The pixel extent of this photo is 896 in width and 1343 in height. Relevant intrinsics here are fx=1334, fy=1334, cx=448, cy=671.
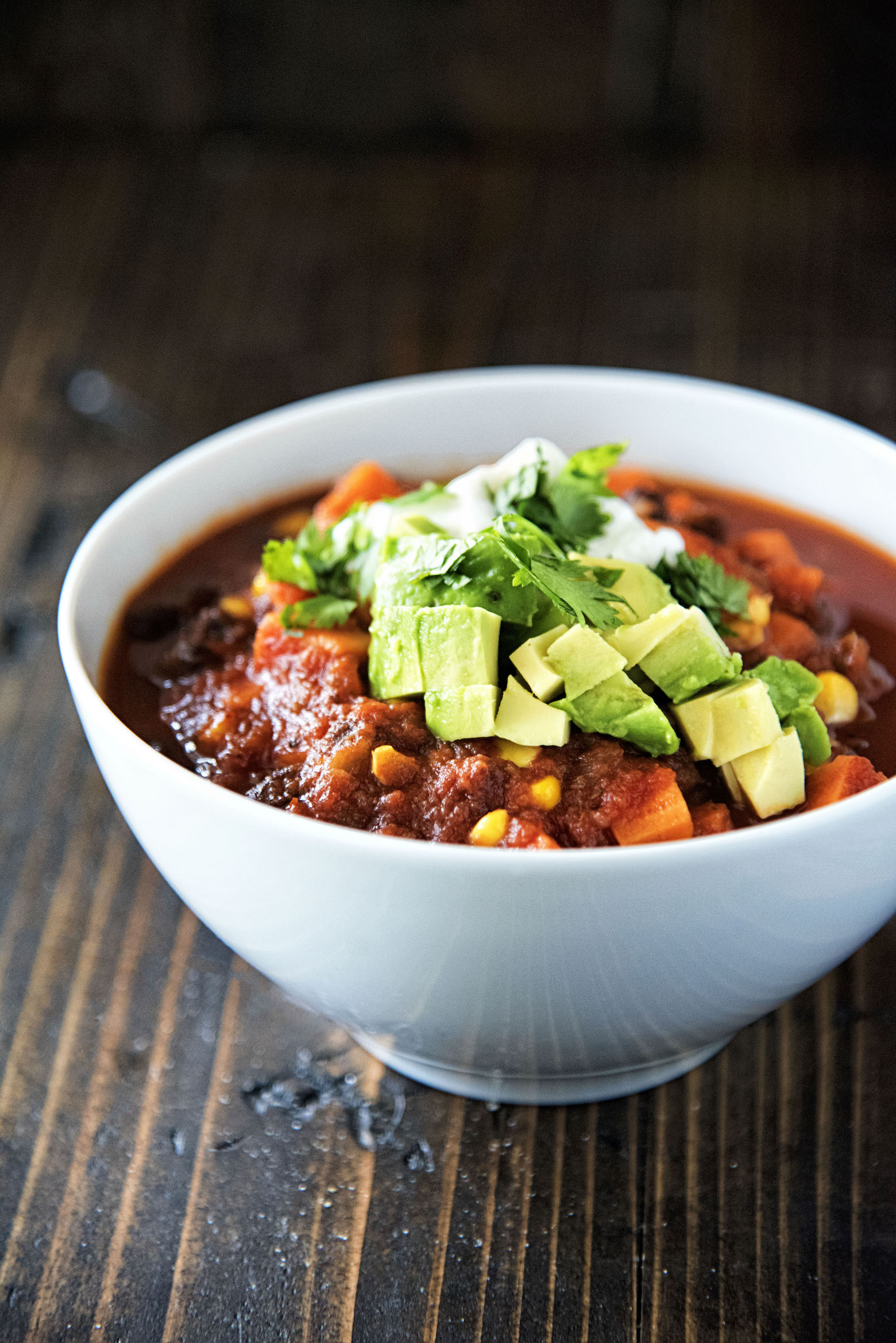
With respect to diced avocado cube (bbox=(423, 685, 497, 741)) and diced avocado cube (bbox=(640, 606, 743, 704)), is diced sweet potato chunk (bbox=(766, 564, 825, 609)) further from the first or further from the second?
diced avocado cube (bbox=(423, 685, 497, 741))

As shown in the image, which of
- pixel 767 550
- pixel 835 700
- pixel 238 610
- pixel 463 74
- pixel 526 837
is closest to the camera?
pixel 526 837

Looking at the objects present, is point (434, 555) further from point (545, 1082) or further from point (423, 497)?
point (545, 1082)

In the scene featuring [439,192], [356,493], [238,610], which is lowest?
[439,192]

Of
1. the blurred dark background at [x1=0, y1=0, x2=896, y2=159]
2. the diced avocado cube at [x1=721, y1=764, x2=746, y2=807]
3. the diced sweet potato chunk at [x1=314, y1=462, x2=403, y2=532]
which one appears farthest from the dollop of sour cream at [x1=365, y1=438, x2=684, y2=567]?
the blurred dark background at [x1=0, y1=0, x2=896, y2=159]

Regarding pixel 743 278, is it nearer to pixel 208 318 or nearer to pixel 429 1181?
pixel 208 318

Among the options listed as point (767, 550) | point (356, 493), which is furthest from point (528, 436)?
point (767, 550)

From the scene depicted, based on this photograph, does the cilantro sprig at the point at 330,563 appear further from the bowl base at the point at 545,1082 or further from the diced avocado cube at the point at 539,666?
the bowl base at the point at 545,1082

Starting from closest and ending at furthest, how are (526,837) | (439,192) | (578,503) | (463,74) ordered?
(526,837) → (578,503) → (439,192) → (463,74)

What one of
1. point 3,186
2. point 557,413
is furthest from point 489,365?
point 3,186
